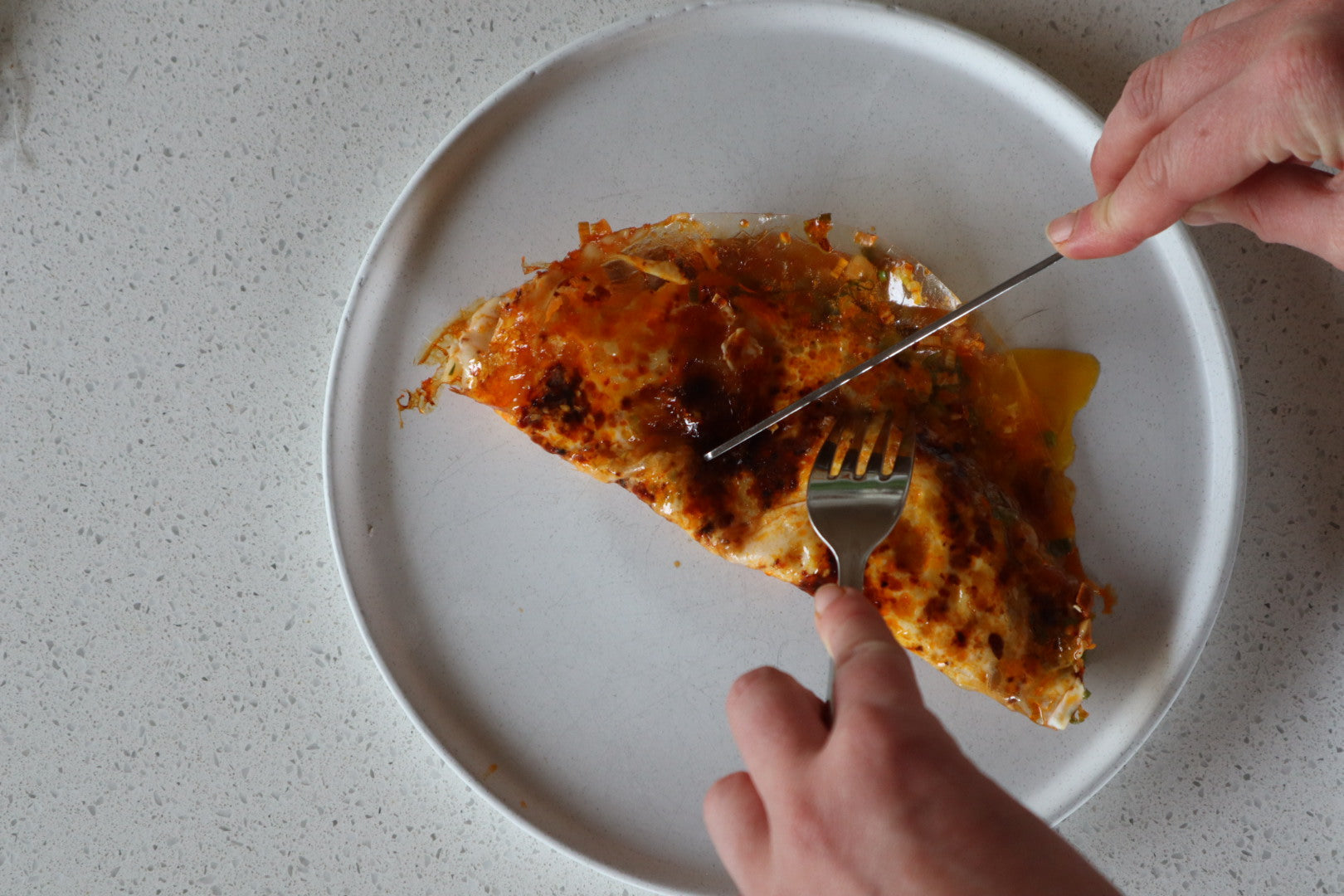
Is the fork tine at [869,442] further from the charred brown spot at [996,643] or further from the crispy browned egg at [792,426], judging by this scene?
the charred brown spot at [996,643]

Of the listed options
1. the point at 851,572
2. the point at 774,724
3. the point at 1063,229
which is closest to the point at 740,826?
the point at 774,724

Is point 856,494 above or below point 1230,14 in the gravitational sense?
below

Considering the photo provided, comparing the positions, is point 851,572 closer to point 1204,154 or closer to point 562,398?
point 562,398

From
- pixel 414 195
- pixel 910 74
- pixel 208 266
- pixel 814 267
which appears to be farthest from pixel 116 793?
pixel 910 74

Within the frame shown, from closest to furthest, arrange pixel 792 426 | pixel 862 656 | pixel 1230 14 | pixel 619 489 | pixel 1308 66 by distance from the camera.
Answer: pixel 862 656 < pixel 1308 66 < pixel 1230 14 < pixel 792 426 < pixel 619 489

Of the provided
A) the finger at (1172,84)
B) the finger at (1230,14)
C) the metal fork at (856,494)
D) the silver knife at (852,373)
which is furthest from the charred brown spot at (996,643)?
the finger at (1230,14)

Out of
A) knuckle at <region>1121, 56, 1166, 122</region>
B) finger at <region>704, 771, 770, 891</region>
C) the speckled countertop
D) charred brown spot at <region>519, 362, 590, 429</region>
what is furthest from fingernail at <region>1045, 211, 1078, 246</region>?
finger at <region>704, 771, 770, 891</region>
